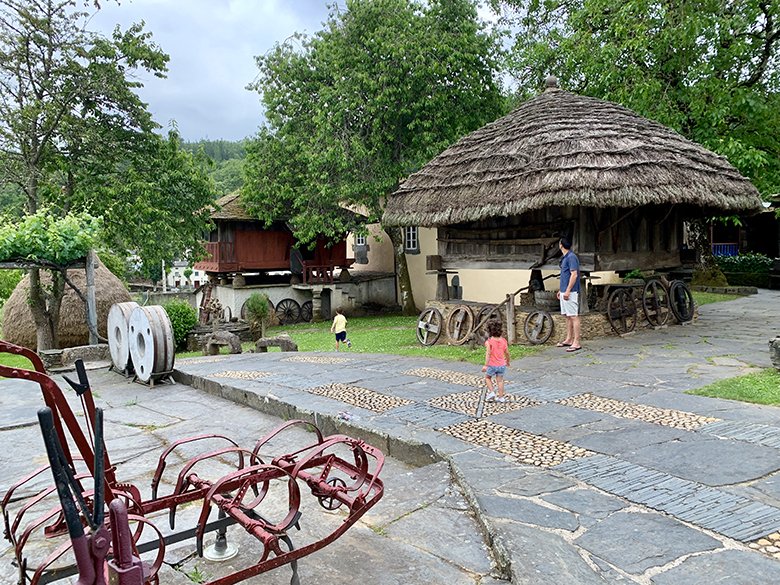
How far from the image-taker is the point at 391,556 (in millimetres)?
3484

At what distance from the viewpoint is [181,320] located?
19328mm

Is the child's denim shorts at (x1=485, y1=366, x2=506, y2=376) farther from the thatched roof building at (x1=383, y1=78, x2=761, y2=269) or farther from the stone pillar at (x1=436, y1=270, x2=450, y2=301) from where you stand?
the stone pillar at (x1=436, y1=270, x2=450, y2=301)

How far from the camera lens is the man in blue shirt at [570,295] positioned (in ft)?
33.2

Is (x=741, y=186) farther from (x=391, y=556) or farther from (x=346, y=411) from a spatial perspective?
(x=391, y=556)

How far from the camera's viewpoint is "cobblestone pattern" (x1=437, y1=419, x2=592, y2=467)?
4941 mm

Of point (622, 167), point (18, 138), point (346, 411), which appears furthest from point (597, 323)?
point (18, 138)

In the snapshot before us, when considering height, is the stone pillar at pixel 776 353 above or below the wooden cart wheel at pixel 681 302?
below

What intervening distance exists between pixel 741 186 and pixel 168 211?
14.4 m

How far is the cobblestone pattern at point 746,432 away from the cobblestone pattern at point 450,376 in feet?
9.27

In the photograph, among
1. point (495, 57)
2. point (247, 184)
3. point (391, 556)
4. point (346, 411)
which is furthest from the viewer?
point (247, 184)

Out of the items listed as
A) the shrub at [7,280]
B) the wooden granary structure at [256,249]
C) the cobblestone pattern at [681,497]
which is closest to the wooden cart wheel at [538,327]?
the cobblestone pattern at [681,497]

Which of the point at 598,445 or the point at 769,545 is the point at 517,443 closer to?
the point at 598,445

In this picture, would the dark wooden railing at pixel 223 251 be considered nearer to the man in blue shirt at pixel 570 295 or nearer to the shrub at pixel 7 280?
the shrub at pixel 7 280

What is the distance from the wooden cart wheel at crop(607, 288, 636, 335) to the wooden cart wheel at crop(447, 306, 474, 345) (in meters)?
2.58
